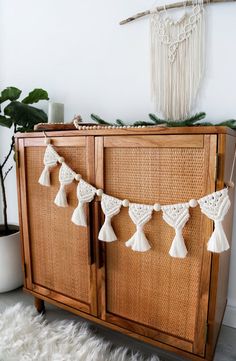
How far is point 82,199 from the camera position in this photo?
3.34ft

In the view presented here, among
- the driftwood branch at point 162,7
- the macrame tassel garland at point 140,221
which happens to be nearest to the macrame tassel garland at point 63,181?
the macrame tassel garland at point 140,221

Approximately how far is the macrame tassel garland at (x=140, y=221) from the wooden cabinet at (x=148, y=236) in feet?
0.10

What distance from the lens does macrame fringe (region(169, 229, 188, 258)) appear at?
2.73 ft

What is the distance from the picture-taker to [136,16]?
1310 mm

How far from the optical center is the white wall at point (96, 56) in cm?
118

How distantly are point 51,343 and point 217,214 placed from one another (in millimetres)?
929

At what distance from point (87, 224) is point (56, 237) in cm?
22

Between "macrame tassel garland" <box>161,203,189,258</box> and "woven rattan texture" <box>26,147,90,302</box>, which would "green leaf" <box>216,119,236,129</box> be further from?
"woven rattan texture" <box>26,147,90,302</box>

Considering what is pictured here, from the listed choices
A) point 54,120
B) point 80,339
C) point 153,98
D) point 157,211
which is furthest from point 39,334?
point 153,98

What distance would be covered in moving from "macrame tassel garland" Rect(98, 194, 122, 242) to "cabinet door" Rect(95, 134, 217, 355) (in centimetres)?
3

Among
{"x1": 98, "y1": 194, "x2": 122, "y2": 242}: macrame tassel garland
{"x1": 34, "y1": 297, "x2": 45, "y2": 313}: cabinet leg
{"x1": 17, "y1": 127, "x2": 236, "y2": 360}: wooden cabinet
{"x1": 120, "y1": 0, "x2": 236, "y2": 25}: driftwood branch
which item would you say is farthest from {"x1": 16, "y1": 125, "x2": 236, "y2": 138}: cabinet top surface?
{"x1": 34, "y1": 297, "x2": 45, "y2": 313}: cabinet leg

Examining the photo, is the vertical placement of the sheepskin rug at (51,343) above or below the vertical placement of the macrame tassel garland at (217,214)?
below

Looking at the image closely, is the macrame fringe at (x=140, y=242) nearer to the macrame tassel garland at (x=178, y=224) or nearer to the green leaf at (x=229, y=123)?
the macrame tassel garland at (x=178, y=224)

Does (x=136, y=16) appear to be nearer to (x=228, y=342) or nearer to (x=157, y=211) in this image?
(x=157, y=211)
